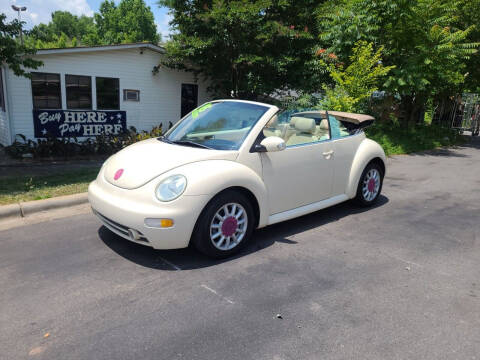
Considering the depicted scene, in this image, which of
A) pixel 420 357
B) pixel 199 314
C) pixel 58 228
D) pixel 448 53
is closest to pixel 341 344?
pixel 420 357

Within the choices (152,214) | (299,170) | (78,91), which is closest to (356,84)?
Result: (299,170)

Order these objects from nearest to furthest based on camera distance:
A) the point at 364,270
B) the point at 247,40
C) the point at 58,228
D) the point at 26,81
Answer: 1. the point at 364,270
2. the point at 58,228
3. the point at 26,81
4. the point at 247,40

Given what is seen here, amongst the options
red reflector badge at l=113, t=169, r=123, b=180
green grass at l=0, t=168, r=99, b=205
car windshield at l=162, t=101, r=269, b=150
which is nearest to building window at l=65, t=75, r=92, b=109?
green grass at l=0, t=168, r=99, b=205

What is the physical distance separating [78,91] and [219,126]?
7.88m

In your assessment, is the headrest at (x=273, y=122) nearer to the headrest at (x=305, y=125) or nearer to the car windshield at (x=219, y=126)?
the car windshield at (x=219, y=126)

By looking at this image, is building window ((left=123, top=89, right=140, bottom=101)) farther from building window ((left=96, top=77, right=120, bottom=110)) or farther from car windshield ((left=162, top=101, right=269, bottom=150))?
car windshield ((left=162, top=101, right=269, bottom=150))

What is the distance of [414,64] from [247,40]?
5.29 meters

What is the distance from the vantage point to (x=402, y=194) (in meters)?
6.71

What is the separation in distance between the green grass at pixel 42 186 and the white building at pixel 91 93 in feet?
11.5

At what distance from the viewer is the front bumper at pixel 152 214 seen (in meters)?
3.36

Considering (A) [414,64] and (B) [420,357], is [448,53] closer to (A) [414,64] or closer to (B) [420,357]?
(A) [414,64]

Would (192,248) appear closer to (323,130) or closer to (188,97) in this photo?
(323,130)

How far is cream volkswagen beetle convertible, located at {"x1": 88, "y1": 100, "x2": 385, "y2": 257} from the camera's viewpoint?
3.42 meters

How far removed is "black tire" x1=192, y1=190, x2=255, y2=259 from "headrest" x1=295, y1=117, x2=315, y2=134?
1.33m
